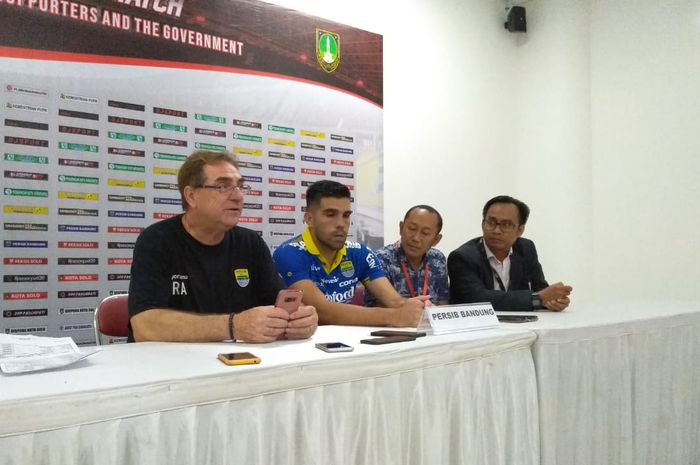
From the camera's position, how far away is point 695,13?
3.34 metres

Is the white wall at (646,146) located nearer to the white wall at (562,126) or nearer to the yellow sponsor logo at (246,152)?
the white wall at (562,126)

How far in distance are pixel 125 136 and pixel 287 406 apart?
6.49 feet

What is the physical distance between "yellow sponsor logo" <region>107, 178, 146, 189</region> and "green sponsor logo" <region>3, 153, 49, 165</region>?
27 cm

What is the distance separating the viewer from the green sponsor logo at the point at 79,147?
7.73ft

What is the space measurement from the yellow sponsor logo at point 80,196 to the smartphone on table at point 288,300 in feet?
4.98

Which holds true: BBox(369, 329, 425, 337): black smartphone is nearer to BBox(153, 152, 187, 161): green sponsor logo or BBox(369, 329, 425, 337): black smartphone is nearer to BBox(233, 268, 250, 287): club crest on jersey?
BBox(233, 268, 250, 287): club crest on jersey

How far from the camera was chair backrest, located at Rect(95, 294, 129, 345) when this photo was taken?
1.94 meters

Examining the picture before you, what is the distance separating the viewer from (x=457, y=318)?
4.65ft

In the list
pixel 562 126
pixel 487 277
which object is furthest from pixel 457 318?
pixel 562 126

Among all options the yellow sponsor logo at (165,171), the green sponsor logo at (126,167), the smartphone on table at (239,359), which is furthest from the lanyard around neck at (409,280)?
the smartphone on table at (239,359)

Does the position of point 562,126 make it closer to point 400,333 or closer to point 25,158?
point 400,333

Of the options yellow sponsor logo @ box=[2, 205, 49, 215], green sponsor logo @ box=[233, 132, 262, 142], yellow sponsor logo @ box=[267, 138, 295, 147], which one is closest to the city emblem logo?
yellow sponsor logo @ box=[267, 138, 295, 147]

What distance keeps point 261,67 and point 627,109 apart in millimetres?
2531

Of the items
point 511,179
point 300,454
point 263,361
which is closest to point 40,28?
point 263,361
